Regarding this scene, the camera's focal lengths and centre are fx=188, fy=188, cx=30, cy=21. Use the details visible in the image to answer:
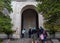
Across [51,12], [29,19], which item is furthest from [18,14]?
[51,12]

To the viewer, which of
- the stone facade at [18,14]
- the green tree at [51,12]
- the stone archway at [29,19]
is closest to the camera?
the green tree at [51,12]

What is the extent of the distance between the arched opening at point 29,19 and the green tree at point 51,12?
8.19 meters

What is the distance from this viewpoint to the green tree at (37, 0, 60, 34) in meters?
17.7

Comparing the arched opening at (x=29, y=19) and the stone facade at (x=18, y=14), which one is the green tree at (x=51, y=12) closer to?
the stone facade at (x=18, y=14)

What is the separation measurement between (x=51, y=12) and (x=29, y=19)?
9.91 meters

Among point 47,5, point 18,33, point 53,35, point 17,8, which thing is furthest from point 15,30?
point 47,5

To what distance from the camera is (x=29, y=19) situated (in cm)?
2742

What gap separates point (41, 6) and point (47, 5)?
603mm

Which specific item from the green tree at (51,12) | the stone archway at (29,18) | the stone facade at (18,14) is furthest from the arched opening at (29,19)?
the green tree at (51,12)

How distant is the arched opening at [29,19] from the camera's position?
1061 inches

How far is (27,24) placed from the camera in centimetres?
2706

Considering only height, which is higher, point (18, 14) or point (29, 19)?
point (18, 14)

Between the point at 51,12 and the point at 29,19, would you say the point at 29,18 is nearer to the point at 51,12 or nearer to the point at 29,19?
the point at 29,19

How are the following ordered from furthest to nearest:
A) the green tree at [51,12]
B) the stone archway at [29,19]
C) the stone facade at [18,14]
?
the stone archway at [29,19], the stone facade at [18,14], the green tree at [51,12]
